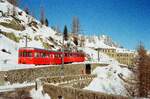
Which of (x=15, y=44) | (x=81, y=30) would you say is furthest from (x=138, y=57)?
(x=81, y=30)

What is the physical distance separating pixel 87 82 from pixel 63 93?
2885 cm

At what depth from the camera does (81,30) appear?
11119 centimetres

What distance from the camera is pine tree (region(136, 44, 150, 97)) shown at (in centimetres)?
3878

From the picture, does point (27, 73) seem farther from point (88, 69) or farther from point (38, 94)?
point (88, 69)

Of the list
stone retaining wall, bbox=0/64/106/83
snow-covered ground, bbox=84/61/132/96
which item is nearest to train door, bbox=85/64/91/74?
snow-covered ground, bbox=84/61/132/96

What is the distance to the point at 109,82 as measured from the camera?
56.9m

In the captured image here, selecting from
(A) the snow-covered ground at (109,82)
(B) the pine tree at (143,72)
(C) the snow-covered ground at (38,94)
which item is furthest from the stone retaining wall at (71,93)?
(A) the snow-covered ground at (109,82)

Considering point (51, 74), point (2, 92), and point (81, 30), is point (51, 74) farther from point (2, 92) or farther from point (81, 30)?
point (81, 30)

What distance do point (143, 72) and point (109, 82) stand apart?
17.2m

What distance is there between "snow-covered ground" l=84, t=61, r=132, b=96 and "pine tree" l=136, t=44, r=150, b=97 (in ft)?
15.5

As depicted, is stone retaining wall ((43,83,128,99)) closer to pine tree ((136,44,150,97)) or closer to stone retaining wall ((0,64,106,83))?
stone retaining wall ((0,64,106,83))

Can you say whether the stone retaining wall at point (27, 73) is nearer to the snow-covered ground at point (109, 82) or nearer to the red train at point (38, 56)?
the red train at point (38, 56)

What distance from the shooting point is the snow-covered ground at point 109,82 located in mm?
50156

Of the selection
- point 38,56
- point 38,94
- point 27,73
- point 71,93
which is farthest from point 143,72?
point 71,93
